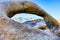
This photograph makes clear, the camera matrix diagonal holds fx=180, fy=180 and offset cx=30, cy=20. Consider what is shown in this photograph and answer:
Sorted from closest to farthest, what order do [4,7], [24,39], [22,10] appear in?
1. [24,39]
2. [4,7]
3. [22,10]

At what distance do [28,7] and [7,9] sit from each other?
0.21 meters

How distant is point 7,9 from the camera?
1.20m

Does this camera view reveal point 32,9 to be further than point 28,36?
Yes

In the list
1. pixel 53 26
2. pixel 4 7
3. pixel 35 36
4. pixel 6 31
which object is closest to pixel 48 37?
pixel 35 36

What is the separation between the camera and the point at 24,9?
4.38ft

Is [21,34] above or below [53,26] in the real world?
above

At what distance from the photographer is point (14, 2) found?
1255mm

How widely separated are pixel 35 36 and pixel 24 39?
0.22ft

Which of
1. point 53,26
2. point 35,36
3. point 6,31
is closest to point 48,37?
point 35,36

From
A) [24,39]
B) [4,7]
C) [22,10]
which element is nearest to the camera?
→ [24,39]

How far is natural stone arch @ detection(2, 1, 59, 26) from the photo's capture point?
122cm

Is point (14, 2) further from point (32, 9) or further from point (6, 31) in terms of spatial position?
point (6, 31)

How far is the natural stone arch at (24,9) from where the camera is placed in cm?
122

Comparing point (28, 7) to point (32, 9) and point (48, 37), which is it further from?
point (48, 37)
